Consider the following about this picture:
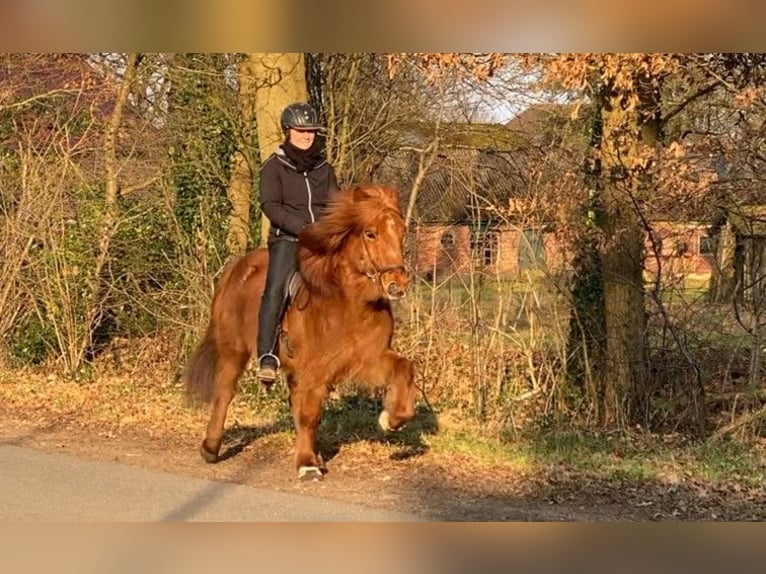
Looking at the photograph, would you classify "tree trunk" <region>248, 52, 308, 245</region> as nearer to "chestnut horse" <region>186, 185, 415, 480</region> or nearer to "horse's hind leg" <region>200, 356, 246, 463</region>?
"horse's hind leg" <region>200, 356, 246, 463</region>

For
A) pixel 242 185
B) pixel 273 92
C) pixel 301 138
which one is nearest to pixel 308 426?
pixel 301 138

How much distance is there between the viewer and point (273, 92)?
13.4 metres

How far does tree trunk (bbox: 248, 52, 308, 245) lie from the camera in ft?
43.2

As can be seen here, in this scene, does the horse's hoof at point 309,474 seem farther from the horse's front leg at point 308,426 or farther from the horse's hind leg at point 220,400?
the horse's hind leg at point 220,400

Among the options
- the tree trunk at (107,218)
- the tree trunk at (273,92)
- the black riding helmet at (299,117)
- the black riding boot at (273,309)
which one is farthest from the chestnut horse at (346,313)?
the tree trunk at (107,218)

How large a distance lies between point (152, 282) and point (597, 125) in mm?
7356

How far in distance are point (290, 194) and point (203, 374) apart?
232 centimetres

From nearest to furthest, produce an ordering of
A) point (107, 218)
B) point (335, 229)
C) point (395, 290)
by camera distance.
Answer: point (395, 290), point (335, 229), point (107, 218)

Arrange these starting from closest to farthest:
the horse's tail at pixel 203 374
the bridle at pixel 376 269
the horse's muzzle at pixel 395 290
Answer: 1. the horse's muzzle at pixel 395 290
2. the bridle at pixel 376 269
3. the horse's tail at pixel 203 374

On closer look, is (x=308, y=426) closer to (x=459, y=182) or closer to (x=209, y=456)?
(x=209, y=456)

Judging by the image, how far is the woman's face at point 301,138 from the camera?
8789 mm

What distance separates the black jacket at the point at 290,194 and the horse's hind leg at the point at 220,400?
5.23 feet

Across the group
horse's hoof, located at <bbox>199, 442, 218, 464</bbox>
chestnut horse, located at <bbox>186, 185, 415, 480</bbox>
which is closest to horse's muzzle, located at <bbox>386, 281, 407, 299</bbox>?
chestnut horse, located at <bbox>186, 185, 415, 480</bbox>
